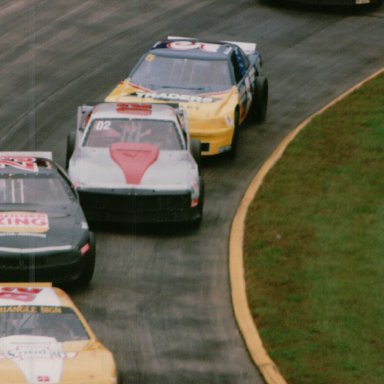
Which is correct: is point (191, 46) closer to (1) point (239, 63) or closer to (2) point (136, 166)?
(1) point (239, 63)

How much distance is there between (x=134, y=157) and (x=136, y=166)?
282mm

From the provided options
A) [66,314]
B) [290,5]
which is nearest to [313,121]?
[290,5]

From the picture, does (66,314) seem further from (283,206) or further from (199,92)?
(199,92)

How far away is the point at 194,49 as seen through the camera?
25.8 meters

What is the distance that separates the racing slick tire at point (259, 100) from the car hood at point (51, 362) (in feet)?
40.8

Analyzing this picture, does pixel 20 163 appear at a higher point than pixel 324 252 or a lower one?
higher

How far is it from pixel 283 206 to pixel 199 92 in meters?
3.52

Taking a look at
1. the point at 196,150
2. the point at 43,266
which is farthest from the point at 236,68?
the point at 43,266

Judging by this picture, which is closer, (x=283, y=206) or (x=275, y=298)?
(x=275, y=298)

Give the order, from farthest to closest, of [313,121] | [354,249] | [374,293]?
[313,121] → [354,249] → [374,293]

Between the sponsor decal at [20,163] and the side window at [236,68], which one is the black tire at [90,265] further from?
the side window at [236,68]

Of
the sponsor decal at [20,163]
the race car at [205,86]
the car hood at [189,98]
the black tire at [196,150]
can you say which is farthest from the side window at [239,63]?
the sponsor decal at [20,163]

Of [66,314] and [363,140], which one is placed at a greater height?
[66,314]

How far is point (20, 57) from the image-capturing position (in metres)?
29.9
